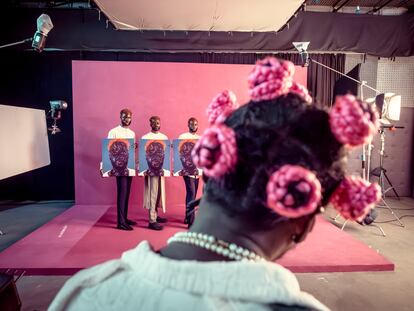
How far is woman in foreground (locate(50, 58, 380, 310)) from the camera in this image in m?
0.54

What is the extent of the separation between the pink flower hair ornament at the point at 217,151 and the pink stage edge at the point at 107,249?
251cm

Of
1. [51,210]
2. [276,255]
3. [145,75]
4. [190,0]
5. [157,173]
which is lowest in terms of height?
[51,210]

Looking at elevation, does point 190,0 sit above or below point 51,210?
above

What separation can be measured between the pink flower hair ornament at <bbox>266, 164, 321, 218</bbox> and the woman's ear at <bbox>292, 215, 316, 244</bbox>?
0.30 feet

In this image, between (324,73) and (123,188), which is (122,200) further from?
(324,73)

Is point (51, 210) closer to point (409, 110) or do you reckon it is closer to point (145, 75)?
point (145, 75)

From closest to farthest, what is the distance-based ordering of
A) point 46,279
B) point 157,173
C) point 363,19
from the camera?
1. point 46,279
2. point 157,173
3. point 363,19

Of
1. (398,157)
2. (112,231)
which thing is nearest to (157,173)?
(112,231)

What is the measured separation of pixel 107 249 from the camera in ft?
10.5

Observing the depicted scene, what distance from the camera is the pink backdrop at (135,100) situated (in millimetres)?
5117

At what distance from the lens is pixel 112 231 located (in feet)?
12.5

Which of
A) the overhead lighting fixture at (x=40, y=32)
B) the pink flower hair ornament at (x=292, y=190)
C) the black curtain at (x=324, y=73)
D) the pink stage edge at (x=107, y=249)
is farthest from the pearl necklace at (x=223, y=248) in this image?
the black curtain at (x=324, y=73)

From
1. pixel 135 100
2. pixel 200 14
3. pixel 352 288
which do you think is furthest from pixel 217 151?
pixel 135 100

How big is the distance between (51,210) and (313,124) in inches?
218
